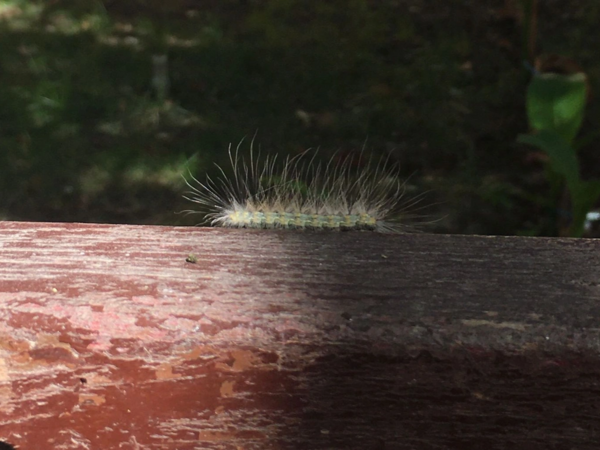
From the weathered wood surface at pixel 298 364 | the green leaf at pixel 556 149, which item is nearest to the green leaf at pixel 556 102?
the green leaf at pixel 556 149

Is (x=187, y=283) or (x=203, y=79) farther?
(x=203, y=79)

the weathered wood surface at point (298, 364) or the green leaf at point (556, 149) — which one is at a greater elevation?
the green leaf at point (556, 149)

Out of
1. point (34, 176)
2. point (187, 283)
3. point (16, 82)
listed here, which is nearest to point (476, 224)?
point (34, 176)

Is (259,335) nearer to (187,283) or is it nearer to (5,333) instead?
(187,283)

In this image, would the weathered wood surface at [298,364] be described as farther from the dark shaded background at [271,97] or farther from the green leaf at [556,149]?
the dark shaded background at [271,97]

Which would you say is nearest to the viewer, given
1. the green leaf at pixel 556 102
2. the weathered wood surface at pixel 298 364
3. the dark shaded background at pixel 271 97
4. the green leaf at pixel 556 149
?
the weathered wood surface at pixel 298 364

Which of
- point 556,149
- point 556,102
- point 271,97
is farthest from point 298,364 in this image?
point 271,97
